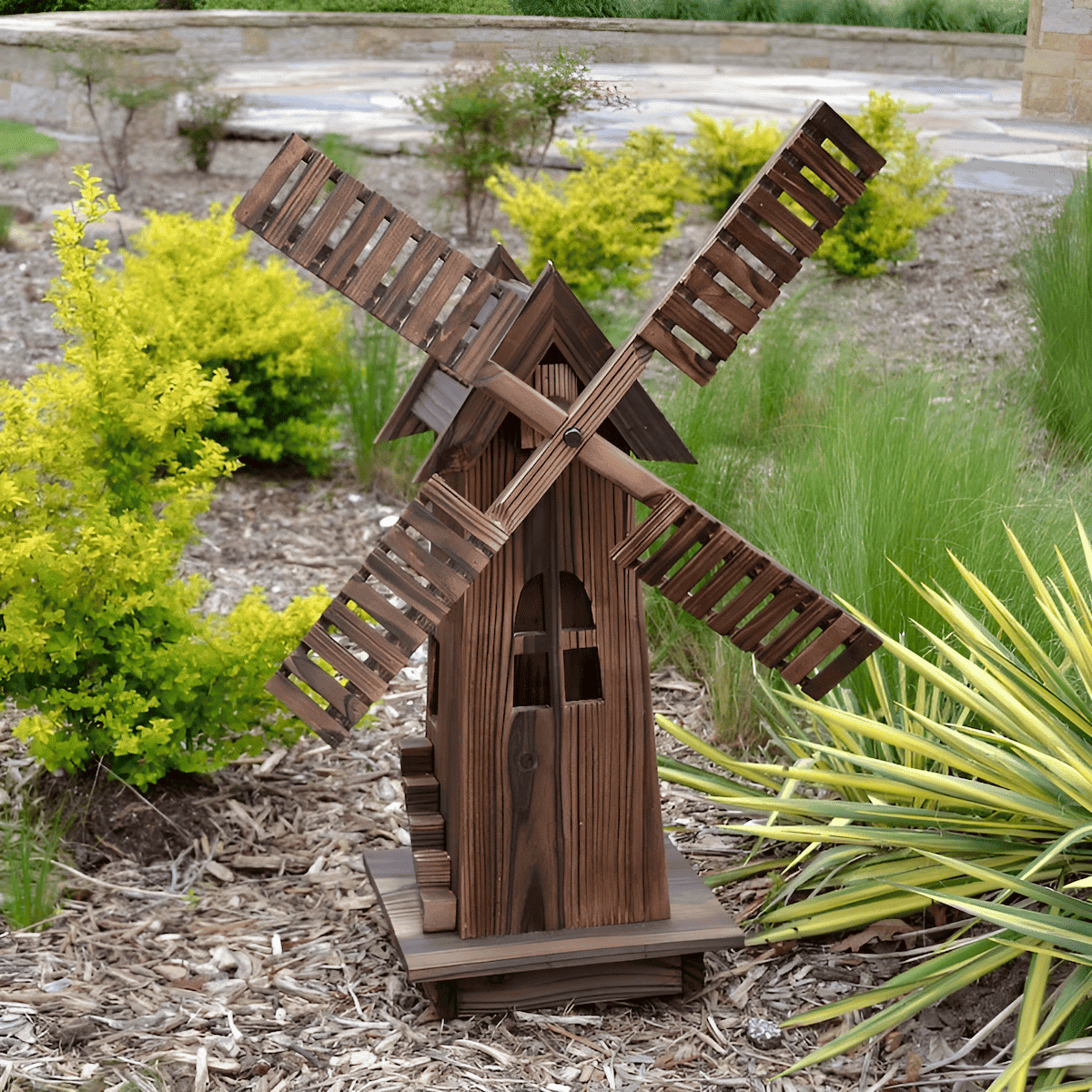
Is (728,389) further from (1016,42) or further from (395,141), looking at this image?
(1016,42)

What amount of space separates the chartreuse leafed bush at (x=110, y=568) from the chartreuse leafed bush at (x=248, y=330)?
186 cm

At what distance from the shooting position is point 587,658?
2562mm

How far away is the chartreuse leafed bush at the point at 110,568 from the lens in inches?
110

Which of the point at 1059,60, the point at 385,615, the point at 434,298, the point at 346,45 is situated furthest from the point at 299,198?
the point at 1059,60

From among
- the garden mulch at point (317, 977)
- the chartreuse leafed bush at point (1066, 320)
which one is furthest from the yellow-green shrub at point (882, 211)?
the garden mulch at point (317, 977)

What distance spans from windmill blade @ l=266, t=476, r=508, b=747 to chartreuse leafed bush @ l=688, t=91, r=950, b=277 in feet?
18.9

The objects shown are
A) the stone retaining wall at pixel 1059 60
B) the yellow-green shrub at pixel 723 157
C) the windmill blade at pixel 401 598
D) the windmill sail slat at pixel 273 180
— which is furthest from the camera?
the yellow-green shrub at pixel 723 157

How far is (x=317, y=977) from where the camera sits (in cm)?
267

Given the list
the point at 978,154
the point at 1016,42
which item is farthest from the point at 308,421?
the point at 1016,42

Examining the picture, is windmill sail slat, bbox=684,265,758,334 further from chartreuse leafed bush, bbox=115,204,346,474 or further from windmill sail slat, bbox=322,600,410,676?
chartreuse leafed bush, bbox=115,204,346,474

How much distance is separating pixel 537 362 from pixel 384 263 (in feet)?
1.13

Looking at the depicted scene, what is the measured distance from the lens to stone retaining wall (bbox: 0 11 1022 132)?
6727mm

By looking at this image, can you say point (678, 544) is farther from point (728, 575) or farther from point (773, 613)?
point (773, 613)

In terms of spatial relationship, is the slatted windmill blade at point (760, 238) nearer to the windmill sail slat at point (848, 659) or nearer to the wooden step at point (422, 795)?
the windmill sail slat at point (848, 659)
